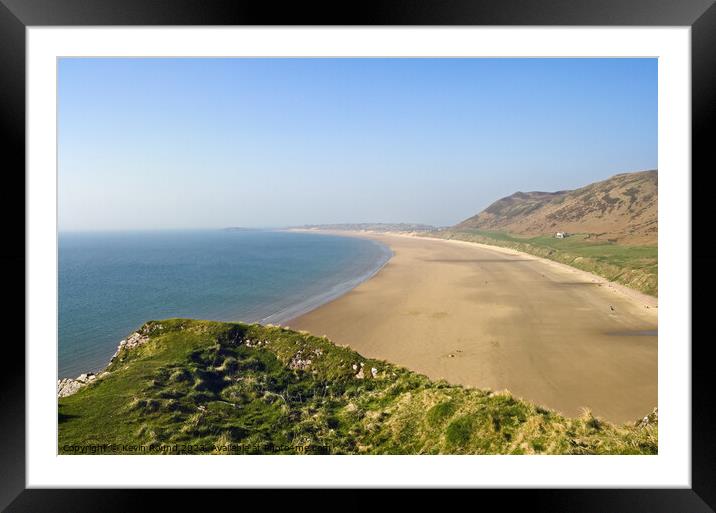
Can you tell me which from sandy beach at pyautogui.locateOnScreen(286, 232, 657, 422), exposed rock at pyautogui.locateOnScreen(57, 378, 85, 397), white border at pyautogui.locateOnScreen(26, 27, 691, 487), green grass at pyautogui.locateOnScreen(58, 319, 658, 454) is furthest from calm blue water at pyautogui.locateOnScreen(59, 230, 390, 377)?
white border at pyautogui.locateOnScreen(26, 27, 691, 487)

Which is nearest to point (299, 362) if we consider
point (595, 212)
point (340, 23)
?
point (340, 23)

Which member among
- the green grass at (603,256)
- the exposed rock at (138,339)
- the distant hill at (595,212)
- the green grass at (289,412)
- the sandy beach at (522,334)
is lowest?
the sandy beach at (522,334)

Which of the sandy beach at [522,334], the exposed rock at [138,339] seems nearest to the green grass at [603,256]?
the sandy beach at [522,334]

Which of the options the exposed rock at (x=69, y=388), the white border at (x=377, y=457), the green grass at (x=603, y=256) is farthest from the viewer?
the green grass at (x=603, y=256)

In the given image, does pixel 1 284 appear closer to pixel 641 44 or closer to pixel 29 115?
pixel 29 115

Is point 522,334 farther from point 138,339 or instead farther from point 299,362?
point 138,339

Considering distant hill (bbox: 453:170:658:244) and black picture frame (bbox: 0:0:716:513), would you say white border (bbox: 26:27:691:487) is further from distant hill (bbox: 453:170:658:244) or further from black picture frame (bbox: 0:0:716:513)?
distant hill (bbox: 453:170:658:244)

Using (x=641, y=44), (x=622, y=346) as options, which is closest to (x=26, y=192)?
(x=641, y=44)

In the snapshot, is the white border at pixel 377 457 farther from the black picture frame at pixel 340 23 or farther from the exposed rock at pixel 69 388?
the exposed rock at pixel 69 388
